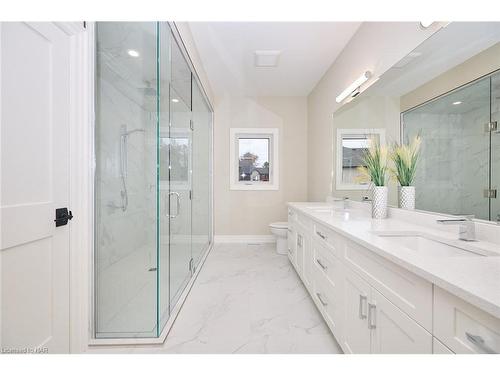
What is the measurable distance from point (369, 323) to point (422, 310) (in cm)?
38

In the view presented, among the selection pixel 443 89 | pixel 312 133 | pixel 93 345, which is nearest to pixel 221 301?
pixel 93 345

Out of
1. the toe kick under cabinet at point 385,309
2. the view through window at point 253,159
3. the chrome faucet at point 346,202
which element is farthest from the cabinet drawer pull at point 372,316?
the view through window at point 253,159

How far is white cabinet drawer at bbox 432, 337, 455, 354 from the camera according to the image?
718 millimetres

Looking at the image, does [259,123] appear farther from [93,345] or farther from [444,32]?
[93,345]

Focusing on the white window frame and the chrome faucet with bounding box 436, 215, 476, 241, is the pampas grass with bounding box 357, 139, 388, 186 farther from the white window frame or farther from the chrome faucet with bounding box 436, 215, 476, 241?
the chrome faucet with bounding box 436, 215, 476, 241

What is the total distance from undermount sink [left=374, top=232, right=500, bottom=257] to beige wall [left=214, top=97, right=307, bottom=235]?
2.78 m

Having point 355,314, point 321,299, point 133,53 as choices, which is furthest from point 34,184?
point 321,299

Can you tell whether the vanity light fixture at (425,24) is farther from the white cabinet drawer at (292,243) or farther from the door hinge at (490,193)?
the white cabinet drawer at (292,243)

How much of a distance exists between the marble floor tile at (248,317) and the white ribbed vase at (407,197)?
103 cm

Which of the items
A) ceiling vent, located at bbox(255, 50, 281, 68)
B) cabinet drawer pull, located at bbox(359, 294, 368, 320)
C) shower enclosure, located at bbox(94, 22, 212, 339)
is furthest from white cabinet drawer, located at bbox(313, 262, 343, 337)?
ceiling vent, located at bbox(255, 50, 281, 68)

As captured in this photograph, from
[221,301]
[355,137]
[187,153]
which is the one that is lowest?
[221,301]

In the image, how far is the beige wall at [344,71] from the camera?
67.9 inches

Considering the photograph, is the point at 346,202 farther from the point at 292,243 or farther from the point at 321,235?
the point at 321,235

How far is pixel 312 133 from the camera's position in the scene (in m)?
3.88
